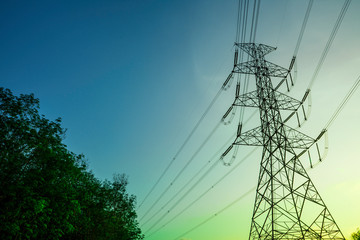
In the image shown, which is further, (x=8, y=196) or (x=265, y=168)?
(x=265, y=168)

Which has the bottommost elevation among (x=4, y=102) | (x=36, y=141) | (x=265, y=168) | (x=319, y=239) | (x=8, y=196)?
(x=319, y=239)

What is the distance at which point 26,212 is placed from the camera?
35.8ft

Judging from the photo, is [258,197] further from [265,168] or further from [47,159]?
[47,159]

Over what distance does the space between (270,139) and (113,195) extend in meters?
25.5

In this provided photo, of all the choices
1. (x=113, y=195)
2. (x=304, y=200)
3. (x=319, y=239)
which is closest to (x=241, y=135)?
(x=304, y=200)

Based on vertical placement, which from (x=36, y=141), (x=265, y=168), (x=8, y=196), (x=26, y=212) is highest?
(x=36, y=141)

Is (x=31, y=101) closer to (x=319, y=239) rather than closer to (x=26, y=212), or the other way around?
(x=26, y=212)

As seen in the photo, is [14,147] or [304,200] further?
[304,200]

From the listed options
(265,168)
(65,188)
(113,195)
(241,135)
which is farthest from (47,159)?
(113,195)

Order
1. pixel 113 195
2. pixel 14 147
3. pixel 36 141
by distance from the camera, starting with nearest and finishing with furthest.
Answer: pixel 14 147, pixel 36 141, pixel 113 195

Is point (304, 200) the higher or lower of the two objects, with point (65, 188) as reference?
lower

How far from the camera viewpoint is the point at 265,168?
16016 millimetres

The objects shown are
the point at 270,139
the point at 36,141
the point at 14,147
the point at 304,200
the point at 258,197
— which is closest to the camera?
the point at 14,147

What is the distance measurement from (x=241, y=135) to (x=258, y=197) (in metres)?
4.93
